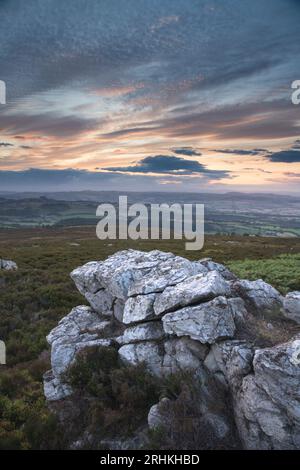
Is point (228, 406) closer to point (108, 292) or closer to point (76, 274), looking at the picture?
point (108, 292)

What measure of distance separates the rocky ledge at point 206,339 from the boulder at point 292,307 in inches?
1.2

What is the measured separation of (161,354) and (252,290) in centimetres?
414

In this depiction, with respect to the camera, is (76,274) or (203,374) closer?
(203,374)

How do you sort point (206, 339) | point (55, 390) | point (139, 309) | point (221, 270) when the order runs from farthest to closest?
point (221, 270), point (139, 309), point (55, 390), point (206, 339)

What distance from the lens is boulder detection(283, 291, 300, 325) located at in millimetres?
10305

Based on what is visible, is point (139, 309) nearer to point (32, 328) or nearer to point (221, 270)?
point (221, 270)

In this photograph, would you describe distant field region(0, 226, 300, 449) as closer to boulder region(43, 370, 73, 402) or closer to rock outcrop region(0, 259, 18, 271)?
boulder region(43, 370, 73, 402)

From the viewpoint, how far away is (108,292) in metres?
13.2

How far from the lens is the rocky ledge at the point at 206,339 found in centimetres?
741

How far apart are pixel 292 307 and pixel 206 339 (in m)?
3.56

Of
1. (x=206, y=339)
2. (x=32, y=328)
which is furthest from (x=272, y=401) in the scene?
(x=32, y=328)

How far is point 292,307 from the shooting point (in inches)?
414
